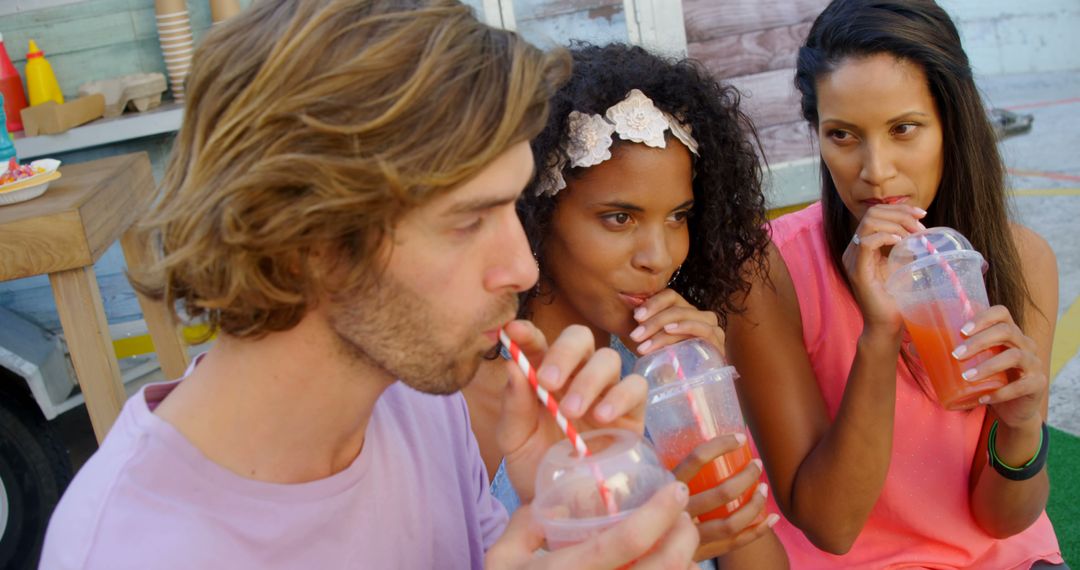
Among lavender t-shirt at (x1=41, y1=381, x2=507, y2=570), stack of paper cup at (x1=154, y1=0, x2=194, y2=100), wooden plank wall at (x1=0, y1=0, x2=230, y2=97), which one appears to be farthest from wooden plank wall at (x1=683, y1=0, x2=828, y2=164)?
lavender t-shirt at (x1=41, y1=381, x2=507, y2=570)

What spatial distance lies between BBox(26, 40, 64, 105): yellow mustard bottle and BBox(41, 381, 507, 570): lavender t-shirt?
11.3 ft

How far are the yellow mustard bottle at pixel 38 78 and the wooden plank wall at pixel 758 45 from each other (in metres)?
2.98

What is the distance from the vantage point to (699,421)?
2018 mm

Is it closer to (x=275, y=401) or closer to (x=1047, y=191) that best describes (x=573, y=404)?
(x=275, y=401)

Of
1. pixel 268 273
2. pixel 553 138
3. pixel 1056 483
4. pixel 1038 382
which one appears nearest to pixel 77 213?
pixel 553 138

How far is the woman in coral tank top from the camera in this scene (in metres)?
2.35

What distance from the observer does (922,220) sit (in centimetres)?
268

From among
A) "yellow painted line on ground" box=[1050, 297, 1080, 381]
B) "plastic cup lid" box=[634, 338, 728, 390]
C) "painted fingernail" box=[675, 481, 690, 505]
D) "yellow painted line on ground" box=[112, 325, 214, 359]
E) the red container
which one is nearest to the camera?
"painted fingernail" box=[675, 481, 690, 505]

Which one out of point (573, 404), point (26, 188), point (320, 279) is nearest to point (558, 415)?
point (573, 404)

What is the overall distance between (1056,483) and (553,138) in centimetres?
237

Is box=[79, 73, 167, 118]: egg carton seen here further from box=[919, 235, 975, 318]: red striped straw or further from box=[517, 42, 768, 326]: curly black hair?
box=[919, 235, 975, 318]: red striped straw

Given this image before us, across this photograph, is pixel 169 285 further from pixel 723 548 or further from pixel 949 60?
pixel 949 60

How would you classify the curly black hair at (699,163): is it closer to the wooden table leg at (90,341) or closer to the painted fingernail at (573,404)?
the painted fingernail at (573,404)

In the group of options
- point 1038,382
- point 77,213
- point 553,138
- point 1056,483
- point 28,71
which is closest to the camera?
point 1038,382
